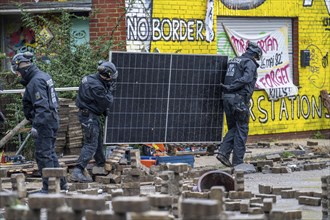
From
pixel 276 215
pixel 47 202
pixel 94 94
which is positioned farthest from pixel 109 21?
pixel 47 202

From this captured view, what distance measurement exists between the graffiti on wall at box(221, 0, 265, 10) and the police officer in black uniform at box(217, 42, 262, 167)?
4609 mm

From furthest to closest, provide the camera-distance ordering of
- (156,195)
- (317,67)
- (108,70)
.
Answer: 1. (317,67)
2. (108,70)
3. (156,195)

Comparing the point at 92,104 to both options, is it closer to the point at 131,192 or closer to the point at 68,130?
the point at 68,130

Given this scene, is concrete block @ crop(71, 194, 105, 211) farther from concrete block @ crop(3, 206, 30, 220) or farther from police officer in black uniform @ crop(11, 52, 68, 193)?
police officer in black uniform @ crop(11, 52, 68, 193)

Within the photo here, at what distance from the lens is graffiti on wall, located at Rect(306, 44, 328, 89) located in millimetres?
24641

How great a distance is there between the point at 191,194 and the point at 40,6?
8.56 m

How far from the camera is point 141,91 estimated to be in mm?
17156

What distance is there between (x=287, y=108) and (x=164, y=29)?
4.60m

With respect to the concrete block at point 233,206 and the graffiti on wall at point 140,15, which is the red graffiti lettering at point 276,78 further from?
the concrete block at point 233,206

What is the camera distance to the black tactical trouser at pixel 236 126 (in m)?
17.3

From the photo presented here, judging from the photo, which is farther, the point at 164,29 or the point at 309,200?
the point at 164,29

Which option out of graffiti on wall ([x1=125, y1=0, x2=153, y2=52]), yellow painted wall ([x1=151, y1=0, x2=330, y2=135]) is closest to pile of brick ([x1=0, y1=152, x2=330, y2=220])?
graffiti on wall ([x1=125, y1=0, x2=153, y2=52])

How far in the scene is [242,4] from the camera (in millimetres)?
22438

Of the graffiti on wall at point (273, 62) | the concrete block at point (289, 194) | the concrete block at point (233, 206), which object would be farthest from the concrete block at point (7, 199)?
the graffiti on wall at point (273, 62)
